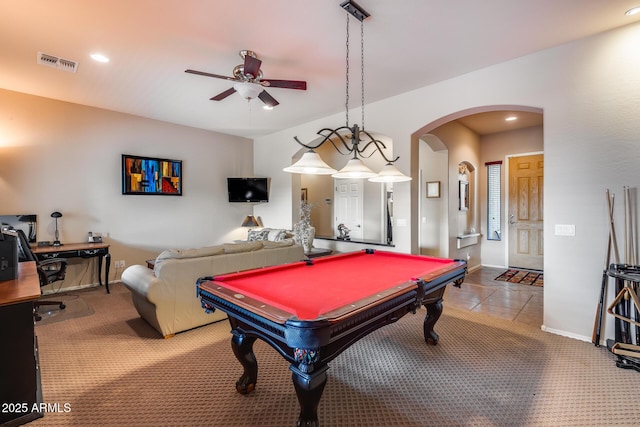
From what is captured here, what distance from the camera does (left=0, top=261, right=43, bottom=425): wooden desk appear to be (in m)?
1.75

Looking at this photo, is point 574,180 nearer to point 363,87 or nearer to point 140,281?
point 363,87

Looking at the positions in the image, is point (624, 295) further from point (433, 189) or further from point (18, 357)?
point (18, 357)

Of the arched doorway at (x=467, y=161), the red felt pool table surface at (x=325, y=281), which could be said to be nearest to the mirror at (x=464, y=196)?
the arched doorway at (x=467, y=161)

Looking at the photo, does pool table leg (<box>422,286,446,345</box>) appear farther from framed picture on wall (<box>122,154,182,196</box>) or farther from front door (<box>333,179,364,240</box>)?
framed picture on wall (<box>122,154,182,196</box>)

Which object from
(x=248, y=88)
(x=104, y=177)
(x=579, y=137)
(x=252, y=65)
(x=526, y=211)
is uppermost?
(x=252, y=65)

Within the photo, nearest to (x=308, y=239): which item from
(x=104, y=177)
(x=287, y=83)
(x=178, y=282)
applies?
(x=178, y=282)

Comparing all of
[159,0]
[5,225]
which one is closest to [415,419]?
[159,0]

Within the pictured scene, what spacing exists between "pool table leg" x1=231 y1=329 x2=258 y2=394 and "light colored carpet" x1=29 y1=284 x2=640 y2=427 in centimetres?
6

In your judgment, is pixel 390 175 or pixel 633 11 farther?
pixel 390 175

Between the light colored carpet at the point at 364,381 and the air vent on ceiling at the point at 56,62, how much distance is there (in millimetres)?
2908

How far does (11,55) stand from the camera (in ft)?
10.2

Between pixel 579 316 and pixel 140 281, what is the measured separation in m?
4.42

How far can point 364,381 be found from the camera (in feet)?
7.30

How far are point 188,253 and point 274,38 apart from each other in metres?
2.31
